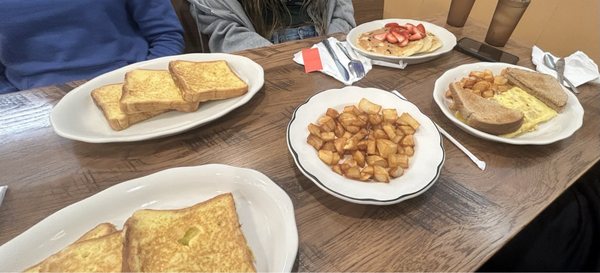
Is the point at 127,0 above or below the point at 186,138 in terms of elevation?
above

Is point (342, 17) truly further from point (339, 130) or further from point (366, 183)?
point (366, 183)

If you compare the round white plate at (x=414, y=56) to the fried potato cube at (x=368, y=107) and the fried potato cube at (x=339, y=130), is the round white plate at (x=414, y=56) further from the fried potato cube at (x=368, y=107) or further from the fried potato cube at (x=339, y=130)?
the fried potato cube at (x=339, y=130)

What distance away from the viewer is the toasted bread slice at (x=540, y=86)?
3.11 ft

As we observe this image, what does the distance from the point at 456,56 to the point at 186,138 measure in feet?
3.70

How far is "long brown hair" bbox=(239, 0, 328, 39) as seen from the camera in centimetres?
162

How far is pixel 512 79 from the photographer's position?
1.05 meters

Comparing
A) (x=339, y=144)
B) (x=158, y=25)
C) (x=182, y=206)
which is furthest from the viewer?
(x=158, y=25)

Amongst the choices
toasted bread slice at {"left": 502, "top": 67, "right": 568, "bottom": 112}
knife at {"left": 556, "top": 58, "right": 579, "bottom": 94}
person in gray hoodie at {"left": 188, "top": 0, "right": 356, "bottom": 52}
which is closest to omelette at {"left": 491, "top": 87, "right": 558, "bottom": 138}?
toasted bread slice at {"left": 502, "top": 67, "right": 568, "bottom": 112}

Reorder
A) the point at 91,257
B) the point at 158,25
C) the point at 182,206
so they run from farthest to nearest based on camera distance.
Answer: the point at 158,25 < the point at 182,206 < the point at 91,257

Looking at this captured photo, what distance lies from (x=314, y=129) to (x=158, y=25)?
112 cm

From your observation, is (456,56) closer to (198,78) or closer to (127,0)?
(198,78)

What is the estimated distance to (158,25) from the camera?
4.84 ft

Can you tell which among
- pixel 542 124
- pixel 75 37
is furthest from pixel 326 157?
pixel 75 37

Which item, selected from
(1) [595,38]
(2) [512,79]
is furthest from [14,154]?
(1) [595,38]
